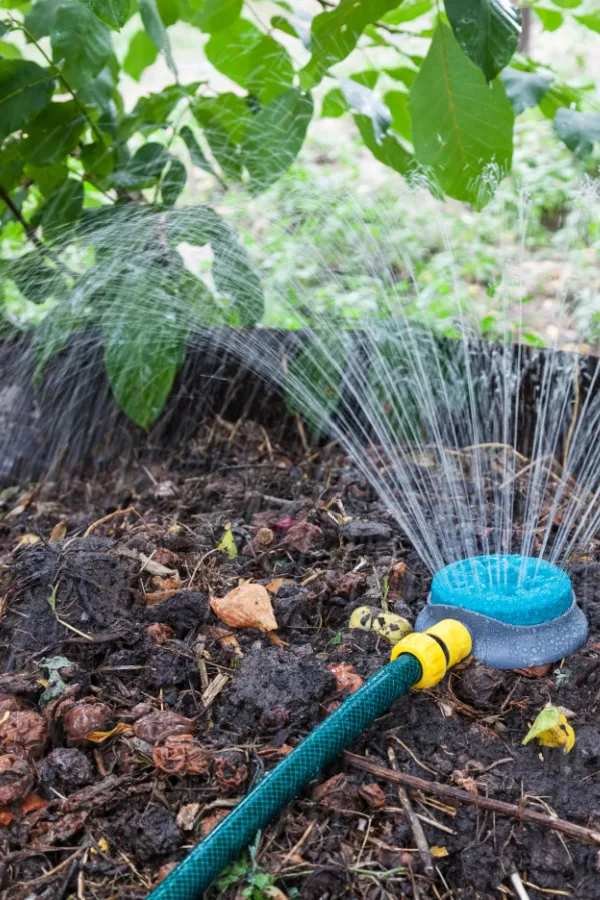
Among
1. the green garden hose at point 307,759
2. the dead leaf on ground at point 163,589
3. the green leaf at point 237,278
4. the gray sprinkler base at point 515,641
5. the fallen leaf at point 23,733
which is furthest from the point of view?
the green leaf at point 237,278

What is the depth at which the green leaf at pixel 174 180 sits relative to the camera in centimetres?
210

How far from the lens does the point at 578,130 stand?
74.0 inches

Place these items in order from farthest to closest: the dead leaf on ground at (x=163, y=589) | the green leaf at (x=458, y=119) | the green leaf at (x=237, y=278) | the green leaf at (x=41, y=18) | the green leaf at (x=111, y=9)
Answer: the green leaf at (x=237, y=278) → the green leaf at (x=41, y=18) → the green leaf at (x=458, y=119) → the dead leaf on ground at (x=163, y=589) → the green leaf at (x=111, y=9)

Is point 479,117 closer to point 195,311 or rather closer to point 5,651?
point 195,311

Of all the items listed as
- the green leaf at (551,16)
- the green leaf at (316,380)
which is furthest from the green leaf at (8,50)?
the green leaf at (551,16)

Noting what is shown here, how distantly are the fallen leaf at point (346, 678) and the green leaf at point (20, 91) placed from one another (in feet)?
4.31

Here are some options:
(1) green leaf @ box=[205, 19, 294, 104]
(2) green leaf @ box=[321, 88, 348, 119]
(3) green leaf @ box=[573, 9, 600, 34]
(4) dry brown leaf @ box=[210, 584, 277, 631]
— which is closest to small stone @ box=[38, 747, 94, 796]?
(4) dry brown leaf @ box=[210, 584, 277, 631]

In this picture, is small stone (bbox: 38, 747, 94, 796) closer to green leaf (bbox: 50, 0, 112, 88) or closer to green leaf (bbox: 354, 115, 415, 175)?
green leaf (bbox: 50, 0, 112, 88)

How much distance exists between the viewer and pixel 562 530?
185 centimetres

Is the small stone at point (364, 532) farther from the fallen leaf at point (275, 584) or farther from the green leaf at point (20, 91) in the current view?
the green leaf at point (20, 91)

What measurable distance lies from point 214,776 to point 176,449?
3.73 ft

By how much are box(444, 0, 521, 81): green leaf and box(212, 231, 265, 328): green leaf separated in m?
0.85

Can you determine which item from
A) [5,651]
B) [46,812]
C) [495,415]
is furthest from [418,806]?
[495,415]

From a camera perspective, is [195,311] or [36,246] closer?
[195,311]
